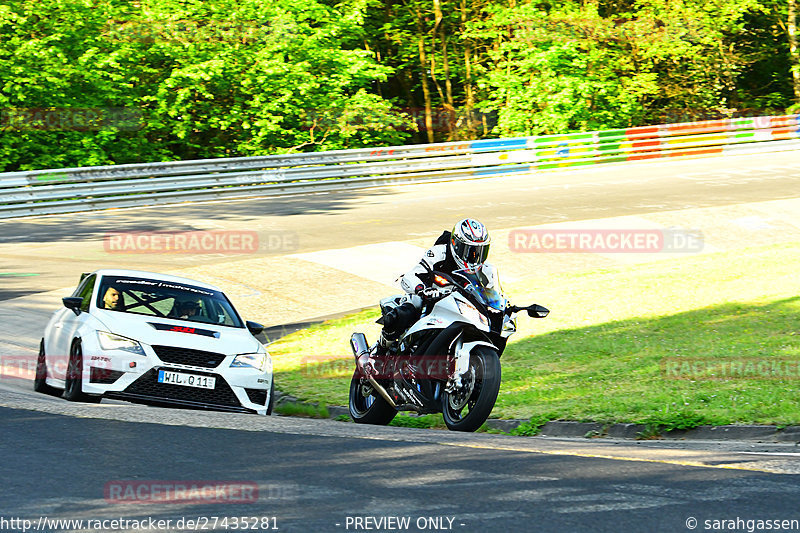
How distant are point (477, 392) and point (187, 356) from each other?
323 cm

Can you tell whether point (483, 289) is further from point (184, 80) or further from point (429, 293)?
point (184, 80)

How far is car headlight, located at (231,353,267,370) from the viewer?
10352 millimetres

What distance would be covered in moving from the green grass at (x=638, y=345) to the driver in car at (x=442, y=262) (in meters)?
1.81

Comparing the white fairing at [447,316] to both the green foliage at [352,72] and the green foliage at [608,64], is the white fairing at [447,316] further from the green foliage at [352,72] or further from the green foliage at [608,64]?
the green foliage at [608,64]

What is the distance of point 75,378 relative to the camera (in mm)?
10148

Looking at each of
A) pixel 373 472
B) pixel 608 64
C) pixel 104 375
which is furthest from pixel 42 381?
pixel 608 64

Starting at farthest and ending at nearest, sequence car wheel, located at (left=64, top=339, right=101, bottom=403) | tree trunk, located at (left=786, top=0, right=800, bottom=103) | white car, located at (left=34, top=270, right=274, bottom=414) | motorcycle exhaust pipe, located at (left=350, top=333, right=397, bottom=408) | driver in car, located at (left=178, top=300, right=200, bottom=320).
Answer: tree trunk, located at (left=786, top=0, right=800, bottom=103)
driver in car, located at (left=178, top=300, right=200, bottom=320)
car wheel, located at (left=64, top=339, right=101, bottom=403)
white car, located at (left=34, top=270, right=274, bottom=414)
motorcycle exhaust pipe, located at (left=350, top=333, right=397, bottom=408)

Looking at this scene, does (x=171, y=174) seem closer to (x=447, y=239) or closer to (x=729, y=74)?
(x=447, y=239)

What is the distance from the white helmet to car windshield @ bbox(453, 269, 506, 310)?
8 centimetres

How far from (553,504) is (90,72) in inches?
1052

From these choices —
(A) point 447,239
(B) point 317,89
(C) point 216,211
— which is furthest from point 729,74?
(A) point 447,239

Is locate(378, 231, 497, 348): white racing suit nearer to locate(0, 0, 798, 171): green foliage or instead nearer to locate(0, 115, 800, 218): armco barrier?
locate(0, 115, 800, 218): armco barrier

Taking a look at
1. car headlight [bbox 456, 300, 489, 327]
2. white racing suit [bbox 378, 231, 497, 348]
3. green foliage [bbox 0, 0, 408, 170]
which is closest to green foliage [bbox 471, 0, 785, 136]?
green foliage [bbox 0, 0, 408, 170]

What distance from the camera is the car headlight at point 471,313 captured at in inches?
333
